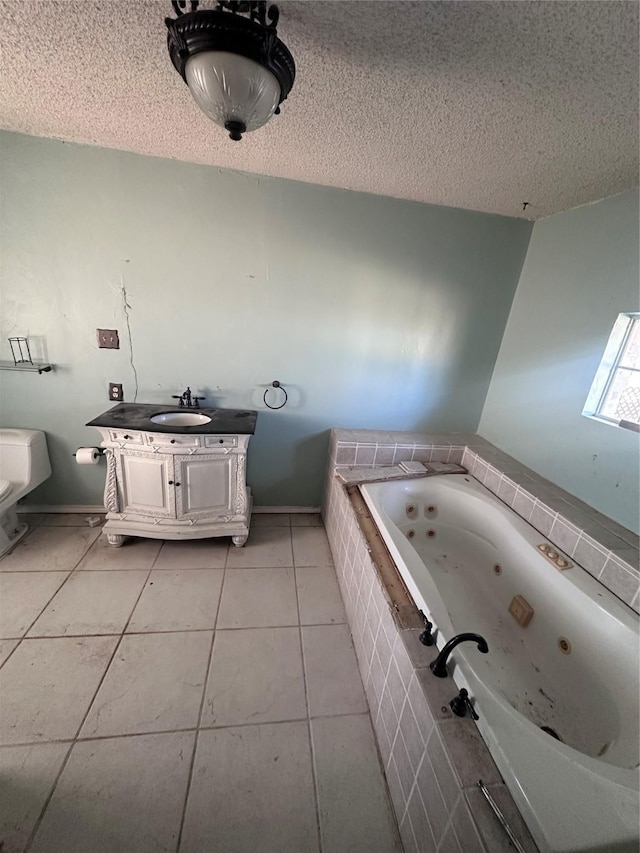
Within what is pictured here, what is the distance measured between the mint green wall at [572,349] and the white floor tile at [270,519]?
1616 millimetres

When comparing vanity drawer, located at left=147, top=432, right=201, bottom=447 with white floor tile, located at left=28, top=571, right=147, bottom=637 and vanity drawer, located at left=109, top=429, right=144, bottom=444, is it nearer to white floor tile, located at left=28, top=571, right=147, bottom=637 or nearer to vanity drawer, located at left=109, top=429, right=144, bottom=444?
vanity drawer, located at left=109, top=429, right=144, bottom=444

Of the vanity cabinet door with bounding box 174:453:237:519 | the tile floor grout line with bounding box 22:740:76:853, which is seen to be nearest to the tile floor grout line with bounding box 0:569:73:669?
the tile floor grout line with bounding box 22:740:76:853

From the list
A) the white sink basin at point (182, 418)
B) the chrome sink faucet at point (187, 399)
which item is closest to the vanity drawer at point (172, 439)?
the white sink basin at point (182, 418)

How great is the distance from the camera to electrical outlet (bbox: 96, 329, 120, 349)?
1.78 m

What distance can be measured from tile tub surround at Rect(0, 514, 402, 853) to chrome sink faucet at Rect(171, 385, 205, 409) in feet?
3.10

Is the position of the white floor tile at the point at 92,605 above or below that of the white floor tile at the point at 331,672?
above

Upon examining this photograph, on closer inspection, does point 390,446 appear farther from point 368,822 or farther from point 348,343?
point 368,822

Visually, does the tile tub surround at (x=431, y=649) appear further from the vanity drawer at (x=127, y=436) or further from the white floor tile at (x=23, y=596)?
the white floor tile at (x=23, y=596)

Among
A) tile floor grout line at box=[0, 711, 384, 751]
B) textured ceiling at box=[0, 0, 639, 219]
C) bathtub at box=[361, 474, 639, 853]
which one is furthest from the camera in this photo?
tile floor grout line at box=[0, 711, 384, 751]

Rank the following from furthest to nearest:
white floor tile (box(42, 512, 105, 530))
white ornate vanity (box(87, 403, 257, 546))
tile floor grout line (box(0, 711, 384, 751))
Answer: white floor tile (box(42, 512, 105, 530))
white ornate vanity (box(87, 403, 257, 546))
tile floor grout line (box(0, 711, 384, 751))

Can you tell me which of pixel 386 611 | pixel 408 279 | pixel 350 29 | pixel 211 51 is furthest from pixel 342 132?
pixel 386 611

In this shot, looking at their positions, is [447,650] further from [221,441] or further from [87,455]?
[87,455]

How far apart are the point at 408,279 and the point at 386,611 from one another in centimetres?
180

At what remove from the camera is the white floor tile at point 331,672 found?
4.02 ft
